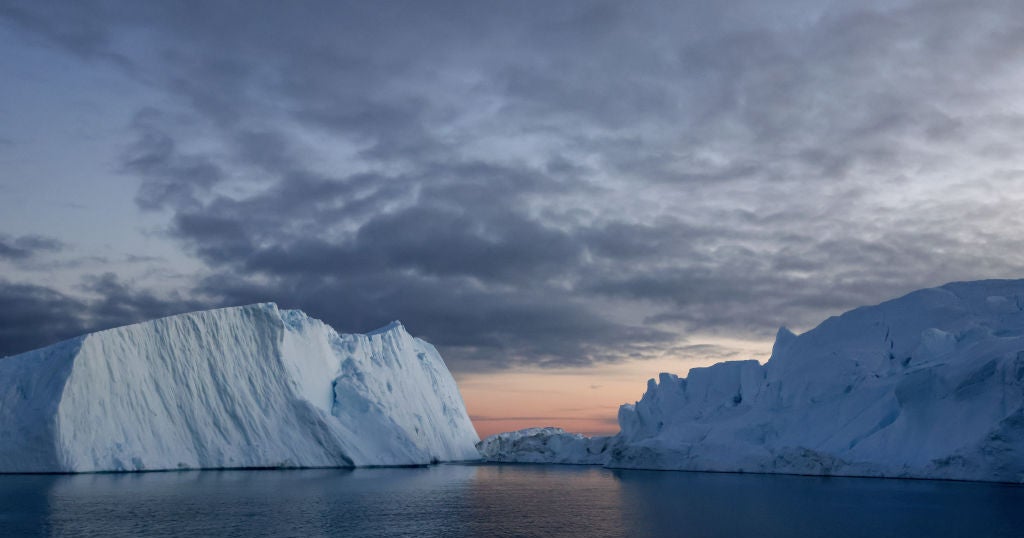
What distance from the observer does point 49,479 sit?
86.3ft

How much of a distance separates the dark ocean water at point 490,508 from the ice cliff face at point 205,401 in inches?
97.4

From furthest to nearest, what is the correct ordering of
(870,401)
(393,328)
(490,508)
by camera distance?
(393,328) < (870,401) < (490,508)

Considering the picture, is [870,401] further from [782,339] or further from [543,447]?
[543,447]

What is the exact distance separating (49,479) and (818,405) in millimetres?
29310

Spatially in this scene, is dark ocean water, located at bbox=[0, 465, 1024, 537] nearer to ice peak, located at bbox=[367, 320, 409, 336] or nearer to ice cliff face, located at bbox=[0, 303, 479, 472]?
ice cliff face, located at bbox=[0, 303, 479, 472]

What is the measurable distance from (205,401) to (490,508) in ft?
61.4

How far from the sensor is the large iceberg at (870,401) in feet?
85.3

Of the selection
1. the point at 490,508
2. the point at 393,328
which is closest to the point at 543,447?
the point at 393,328

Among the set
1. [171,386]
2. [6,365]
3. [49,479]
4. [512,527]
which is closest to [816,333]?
[512,527]

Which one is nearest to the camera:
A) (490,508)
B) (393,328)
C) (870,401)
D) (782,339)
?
(490,508)

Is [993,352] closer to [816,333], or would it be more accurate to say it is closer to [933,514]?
[816,333]

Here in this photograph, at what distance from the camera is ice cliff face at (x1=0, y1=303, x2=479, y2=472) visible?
29.5m

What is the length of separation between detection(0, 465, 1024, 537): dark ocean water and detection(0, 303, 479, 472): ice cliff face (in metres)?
2.47

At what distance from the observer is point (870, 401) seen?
3120 cm
